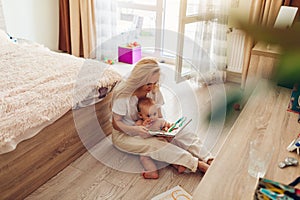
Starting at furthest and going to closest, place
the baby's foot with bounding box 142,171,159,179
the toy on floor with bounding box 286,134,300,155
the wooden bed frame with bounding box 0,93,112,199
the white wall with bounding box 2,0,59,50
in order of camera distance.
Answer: the white wall with bounding box 2,0,59,50 → the baby's foot with bounding box 142,171,159,179 → the wooden bed frame with bounding box 0,93,112,199 → the toy on floor with bounding box 286,134,300,155

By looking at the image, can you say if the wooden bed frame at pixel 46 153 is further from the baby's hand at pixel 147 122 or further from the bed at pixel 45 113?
the baby's hand at pixel 147 122

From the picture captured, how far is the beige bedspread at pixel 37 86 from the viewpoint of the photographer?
1554 millimetres

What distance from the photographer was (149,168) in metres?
1.89

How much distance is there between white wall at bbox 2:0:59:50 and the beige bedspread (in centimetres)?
76

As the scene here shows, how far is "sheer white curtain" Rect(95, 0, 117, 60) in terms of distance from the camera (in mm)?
3705

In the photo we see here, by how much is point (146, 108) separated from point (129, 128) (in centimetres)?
18

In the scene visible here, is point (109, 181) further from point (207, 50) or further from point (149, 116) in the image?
point (207, 50)

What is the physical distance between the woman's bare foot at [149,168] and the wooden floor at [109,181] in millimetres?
31

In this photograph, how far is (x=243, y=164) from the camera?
1.24m

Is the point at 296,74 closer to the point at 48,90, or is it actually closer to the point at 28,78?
the point at 48,90

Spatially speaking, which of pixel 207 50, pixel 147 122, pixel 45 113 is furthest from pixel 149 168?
pixel 207 50

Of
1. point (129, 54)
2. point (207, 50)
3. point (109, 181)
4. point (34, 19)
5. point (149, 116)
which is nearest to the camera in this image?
point (109, 181)

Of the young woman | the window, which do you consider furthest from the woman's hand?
the window

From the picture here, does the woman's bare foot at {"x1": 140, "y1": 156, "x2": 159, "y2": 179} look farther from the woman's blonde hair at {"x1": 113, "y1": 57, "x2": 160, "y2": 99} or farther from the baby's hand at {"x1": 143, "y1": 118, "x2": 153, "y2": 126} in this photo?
the woman's blonde hair at {"x1": 113, "y1": 57, "x2": 160, "y2": 99}
